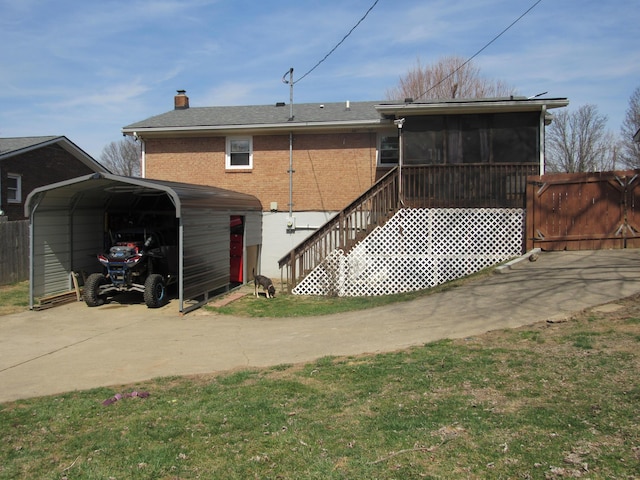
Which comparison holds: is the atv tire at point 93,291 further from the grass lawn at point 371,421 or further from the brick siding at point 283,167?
the grass lawn at point 371,421

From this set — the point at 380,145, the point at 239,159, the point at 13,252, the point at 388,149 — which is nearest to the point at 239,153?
the point at 239,159

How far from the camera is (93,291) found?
41.3 feet

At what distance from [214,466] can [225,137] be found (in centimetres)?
1488

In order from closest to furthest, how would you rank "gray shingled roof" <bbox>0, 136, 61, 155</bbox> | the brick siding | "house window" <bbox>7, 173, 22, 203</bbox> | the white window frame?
the white window frame → the brick siding → "gray shingled roof" <bbox>0, 136, 61, 155</bbox> → "house window" <bbox>7, 173, 22, 203</bbox>

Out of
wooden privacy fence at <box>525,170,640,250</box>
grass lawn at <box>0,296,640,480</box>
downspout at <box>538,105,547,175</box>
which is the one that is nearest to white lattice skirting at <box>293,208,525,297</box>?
wooden privacy fence at <box>525,170,640,250</box>

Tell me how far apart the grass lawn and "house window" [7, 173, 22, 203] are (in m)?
17.5

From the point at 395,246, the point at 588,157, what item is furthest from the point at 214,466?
the point at 588,157

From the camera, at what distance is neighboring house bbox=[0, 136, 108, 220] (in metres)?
19.9

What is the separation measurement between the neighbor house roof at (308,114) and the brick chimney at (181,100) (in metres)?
0.43

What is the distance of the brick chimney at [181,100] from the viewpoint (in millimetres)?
20812

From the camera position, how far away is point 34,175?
21453 mm

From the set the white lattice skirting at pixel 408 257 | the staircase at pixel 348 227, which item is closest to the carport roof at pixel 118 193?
the staircase at pixel 348 227

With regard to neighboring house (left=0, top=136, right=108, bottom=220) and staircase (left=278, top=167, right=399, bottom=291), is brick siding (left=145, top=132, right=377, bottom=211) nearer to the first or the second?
staircase (left=278, top=167, right=399, bottom=291)

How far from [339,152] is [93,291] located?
8.73m
